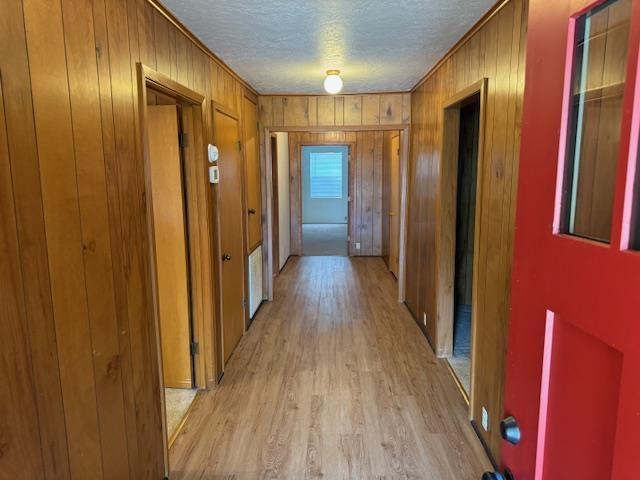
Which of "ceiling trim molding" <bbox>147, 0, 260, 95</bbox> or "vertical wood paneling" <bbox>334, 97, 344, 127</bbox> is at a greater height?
"ceiling trim molding" <bbox>147, 0, 260, 95</bbox>

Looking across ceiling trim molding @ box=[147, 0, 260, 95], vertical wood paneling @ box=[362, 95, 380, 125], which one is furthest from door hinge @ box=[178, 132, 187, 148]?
vertical wood paneling @ box=[362, 95, 380, 125]

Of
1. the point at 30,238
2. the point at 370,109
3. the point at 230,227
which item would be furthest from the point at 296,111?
the point at 30,238

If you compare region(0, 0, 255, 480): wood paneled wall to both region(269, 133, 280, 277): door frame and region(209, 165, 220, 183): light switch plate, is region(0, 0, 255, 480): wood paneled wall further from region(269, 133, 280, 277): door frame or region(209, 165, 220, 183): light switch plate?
region(269, 133, 280, 277): door frame

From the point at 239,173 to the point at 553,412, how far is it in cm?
327

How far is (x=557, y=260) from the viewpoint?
27.8 inches

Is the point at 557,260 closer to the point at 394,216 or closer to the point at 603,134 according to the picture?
the point at 603,134

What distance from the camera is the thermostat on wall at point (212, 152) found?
2724mm

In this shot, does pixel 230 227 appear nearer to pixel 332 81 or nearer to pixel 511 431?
pixel 332 81

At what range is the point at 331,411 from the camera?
263 centimetres

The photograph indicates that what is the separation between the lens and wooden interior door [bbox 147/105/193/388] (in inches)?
100

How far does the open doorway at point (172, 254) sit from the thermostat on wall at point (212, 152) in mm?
205

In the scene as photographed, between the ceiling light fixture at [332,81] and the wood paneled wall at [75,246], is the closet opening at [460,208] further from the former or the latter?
the wood paneled wall at [75,246]

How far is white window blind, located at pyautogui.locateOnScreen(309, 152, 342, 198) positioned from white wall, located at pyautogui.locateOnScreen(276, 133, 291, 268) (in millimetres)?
4817

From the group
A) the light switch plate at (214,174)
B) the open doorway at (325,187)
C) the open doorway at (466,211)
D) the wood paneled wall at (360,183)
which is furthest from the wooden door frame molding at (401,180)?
the open doorway at (325,187)
